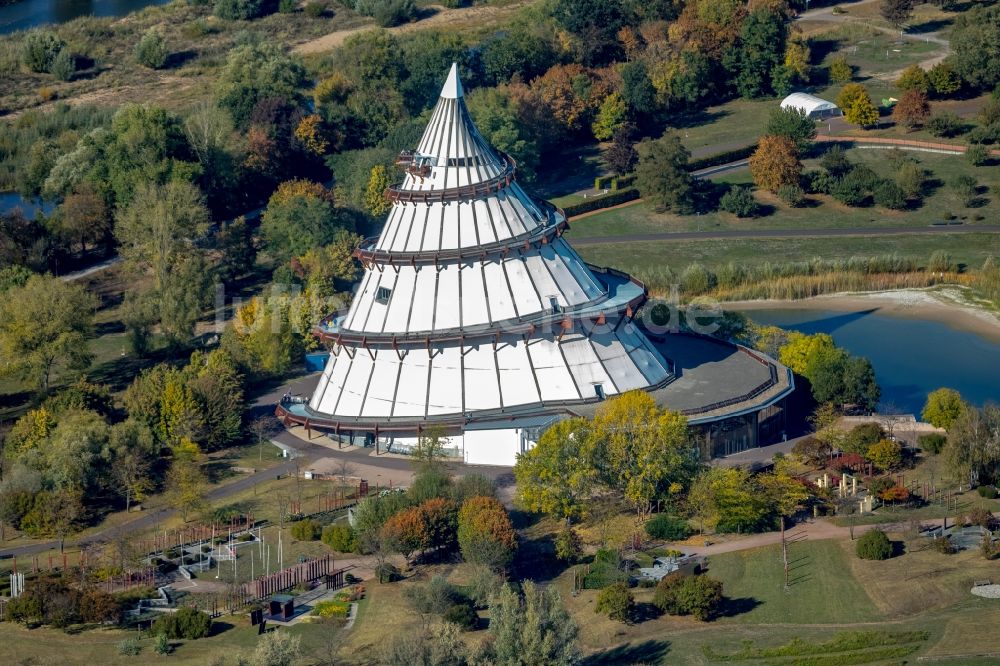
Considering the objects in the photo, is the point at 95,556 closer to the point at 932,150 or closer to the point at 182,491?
the point at 182,491

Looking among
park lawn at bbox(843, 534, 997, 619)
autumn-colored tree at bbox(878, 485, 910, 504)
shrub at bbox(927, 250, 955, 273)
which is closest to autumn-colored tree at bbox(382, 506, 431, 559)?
park lawn at bbox(843, 534, 997, 619)

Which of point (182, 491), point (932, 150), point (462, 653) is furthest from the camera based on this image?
point (932, 150)

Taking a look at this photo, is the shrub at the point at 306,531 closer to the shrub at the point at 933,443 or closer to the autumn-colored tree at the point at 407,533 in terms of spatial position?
the autumn-colored tree at the point at 407,533

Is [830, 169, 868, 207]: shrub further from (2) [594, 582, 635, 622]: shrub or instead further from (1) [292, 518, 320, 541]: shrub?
(2) [594, 582, 635, 622]: shrub

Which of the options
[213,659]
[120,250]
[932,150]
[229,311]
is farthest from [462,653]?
[932,150]

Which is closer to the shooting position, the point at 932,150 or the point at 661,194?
the point at 661,194
